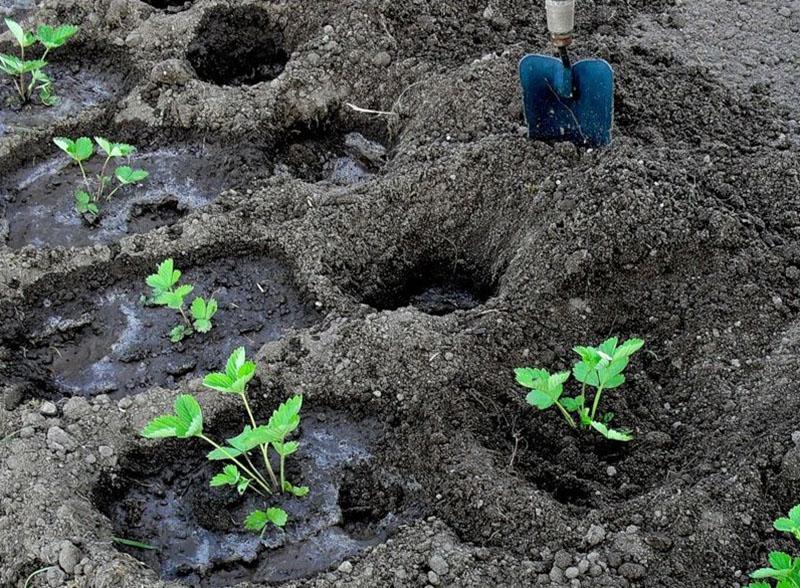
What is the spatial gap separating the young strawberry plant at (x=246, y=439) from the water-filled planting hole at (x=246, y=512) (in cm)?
4

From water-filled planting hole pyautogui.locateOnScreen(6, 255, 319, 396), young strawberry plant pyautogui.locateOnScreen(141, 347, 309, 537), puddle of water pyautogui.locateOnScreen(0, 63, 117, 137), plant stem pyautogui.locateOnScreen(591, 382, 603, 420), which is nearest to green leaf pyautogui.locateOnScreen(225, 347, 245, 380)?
young strawberry plant pyautogui.locateOnScreen(141, 347, 309, 537)

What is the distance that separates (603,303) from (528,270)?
271 millimetres

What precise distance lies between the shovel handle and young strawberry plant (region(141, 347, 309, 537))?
1529 mm

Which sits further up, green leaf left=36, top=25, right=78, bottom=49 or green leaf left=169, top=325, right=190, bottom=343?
green leaf left=36, top=25, right=78, bottom=49

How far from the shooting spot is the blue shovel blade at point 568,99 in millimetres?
3615

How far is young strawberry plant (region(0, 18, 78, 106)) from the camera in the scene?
4.33 metres

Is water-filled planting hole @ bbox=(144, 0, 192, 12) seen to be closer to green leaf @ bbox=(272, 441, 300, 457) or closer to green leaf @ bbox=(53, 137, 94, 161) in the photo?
green leaf @ bbox=(53, 137, 94, 161)

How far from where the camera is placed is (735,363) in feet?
10.2

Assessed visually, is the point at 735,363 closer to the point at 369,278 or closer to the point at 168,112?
the point at 369,278

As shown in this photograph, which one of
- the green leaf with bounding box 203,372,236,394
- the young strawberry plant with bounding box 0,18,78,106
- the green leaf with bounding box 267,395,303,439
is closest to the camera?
the green leaf with bounding box 267,395,303,439

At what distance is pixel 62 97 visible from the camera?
450cm

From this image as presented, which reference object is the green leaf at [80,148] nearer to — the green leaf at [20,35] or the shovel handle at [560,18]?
the green leaf at [20,35]

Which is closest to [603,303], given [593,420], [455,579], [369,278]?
[593,420]

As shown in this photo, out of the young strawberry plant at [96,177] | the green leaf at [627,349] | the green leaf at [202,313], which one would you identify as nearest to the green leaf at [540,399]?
the green leaf at [627,349]
